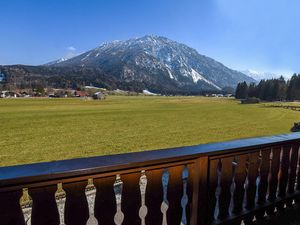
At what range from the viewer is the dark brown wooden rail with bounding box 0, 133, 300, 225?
1703 millimetres

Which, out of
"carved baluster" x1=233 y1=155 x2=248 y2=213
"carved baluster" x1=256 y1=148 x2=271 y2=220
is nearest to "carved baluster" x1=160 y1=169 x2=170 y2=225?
"carved baluster" x1=233 y1=155 x2=248 y2=213

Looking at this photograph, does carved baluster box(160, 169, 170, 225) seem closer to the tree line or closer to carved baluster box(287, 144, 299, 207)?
carved baluster box(287, 144, 299, 207)

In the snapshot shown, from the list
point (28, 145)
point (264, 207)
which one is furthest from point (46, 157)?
point (264, 207)

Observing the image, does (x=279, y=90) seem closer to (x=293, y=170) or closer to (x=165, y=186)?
(x=293, y=170)

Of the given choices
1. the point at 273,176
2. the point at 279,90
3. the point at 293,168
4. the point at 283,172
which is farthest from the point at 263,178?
the point at 279,90

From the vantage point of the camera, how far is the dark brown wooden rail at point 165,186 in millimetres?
1703

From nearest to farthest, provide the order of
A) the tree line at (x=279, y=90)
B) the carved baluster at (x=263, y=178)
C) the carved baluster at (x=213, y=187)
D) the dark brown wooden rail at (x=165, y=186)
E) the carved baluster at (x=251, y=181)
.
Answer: the dark brown wooden rail at (x=165, y=186) < the carved baluster at (x=213, y=187) < the carved baluster at (x=251, y=181) < the carved baluster at (x=263, y=178) < the tree line at (x=279, y=90)

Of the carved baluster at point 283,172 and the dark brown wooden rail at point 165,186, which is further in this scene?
the carved baluster at point 283,172

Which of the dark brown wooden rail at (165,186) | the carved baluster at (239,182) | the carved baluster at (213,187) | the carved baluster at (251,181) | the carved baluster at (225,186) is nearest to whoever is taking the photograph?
the dark brown wooden rail at (165,186)

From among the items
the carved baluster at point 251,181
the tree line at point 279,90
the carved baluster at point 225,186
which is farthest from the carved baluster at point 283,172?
the tree line at point 279,90

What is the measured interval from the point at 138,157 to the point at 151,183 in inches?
10.6

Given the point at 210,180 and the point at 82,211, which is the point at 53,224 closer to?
the point at 82,211

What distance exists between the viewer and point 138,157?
6.91 ft

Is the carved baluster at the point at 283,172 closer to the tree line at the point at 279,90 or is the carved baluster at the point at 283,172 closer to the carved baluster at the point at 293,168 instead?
the carved baluster at the point at 293,168
